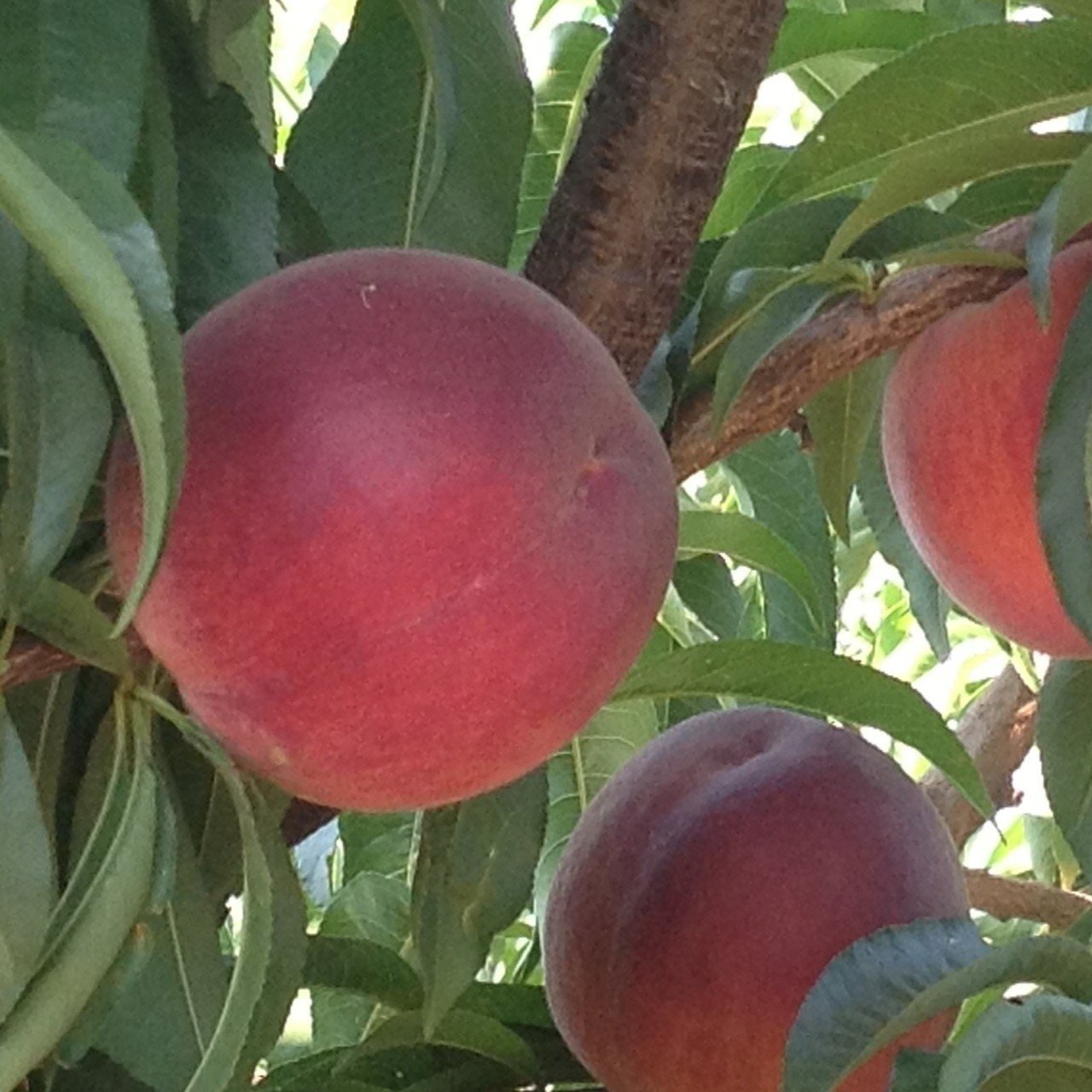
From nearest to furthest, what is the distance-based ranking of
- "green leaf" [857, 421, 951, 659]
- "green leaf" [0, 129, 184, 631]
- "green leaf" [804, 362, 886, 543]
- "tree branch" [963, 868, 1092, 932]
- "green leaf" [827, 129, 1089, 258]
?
"green leaf" [0, 129, 184, 631]
"green leaf" [827, 129, 1089, 258]
"green leaf" [804, 362, 886, 543]
"green leaf" [857, 421, 951, 659]
"tree branch" [963, 868, 1092, 932]

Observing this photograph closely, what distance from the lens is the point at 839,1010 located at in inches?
19.7

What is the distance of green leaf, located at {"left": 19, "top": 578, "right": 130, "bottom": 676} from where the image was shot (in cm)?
47

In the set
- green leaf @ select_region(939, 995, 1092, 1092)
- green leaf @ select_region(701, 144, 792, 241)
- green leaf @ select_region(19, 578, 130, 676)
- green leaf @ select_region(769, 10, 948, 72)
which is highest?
green leaf @ select_region(769, 10, 948, 72)

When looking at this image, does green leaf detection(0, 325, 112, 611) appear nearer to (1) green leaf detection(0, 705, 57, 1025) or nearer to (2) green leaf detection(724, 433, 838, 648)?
(1) green leaf detection(0, 705, 57, 1025)

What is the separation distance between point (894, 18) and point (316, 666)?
1.60 feet

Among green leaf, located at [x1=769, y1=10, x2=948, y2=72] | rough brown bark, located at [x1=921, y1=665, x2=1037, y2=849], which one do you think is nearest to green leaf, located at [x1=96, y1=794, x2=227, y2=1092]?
green leaf, located at [x1=769, y1=10, x2=948, y2=72]

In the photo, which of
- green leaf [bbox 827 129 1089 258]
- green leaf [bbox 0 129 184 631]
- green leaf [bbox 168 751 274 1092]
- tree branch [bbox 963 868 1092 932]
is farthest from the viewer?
tree branch [bbox 963 868 1092 932]

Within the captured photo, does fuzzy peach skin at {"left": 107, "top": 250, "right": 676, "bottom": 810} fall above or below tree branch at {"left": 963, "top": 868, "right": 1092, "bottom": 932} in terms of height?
above

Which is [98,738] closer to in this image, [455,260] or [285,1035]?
[455,260]

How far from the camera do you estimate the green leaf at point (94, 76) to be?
1.51 ft

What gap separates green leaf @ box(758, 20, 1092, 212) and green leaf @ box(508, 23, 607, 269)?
0.25m

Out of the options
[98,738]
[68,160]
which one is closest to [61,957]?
[98,738]

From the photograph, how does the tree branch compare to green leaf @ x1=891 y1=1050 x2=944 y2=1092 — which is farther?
the tree branch

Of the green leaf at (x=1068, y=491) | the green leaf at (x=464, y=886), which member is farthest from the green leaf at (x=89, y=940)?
the green leaf at (x=1068, y=491)
